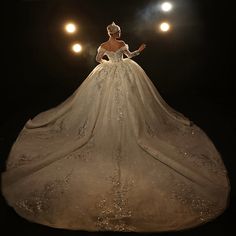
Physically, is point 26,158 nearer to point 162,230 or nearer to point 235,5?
point 162,230

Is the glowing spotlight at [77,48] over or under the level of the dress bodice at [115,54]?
over

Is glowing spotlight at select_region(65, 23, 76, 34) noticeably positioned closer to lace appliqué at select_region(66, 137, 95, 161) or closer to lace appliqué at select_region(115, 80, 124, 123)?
lace appliqué at select_region(115, 80, 124, 123)

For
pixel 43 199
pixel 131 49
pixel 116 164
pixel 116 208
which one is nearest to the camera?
pixel 116 208

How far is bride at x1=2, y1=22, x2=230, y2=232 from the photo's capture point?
139 inches

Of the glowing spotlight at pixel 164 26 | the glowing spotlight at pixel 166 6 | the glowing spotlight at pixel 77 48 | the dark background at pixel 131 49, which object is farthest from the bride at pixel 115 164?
the glowing spotlight at pixel 166 6

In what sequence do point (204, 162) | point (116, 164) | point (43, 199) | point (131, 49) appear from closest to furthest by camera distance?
point (43, 199)
point (116, 164)
point (204, 162)
point (131, 49)

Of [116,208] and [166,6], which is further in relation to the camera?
Result: [166,6]

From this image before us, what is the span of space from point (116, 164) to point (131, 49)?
266 cm

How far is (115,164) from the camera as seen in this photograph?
4.04m

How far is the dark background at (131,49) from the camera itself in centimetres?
556

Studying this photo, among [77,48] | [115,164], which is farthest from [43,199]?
[77,48]

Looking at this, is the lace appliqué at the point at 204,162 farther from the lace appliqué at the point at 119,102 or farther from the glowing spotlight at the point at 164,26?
the glowing spotlight at the point at 164,26

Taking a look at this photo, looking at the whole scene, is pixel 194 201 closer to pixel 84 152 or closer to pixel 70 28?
pixel 84 152

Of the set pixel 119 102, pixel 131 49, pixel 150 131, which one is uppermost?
pixel 131 49
